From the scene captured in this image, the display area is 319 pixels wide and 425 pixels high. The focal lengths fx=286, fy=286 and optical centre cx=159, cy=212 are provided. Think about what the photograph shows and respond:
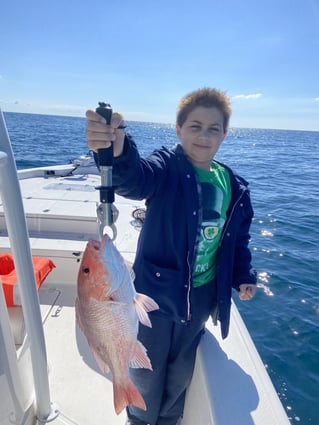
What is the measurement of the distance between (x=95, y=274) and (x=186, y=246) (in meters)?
0.65

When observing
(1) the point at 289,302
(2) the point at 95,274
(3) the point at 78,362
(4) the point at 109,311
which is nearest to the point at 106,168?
(2) the point at 95,274

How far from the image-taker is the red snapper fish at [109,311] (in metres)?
1.07

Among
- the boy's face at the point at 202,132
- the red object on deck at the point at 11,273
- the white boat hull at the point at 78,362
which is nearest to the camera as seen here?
the white boat hull at the point at 78,362

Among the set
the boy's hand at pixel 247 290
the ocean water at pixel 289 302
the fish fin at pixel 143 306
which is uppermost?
the fish fin at pixel 143 306

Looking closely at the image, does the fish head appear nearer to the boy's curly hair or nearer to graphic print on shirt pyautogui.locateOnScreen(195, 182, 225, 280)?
graphic print on shirt pyautogui.locateOnScreen(195, 182, 225, 280)

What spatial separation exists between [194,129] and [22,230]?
107 cm

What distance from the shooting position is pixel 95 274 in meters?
1.07

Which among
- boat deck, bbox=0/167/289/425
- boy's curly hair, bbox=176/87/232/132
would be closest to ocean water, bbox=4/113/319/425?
boat deck, bbox=0/167/289/425

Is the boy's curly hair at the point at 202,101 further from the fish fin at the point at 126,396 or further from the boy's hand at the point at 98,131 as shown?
the fish fin at the point at 126,396

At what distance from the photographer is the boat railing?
1140mm

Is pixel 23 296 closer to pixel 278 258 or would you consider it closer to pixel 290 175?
pixel 278 258

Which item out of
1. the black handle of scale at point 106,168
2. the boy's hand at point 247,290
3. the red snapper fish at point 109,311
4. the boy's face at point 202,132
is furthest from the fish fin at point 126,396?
the boy's face at point 202,132

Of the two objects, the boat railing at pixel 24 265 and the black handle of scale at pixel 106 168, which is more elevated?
the black handle of scale at pixel 106 168

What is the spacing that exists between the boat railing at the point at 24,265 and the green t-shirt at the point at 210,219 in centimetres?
89
